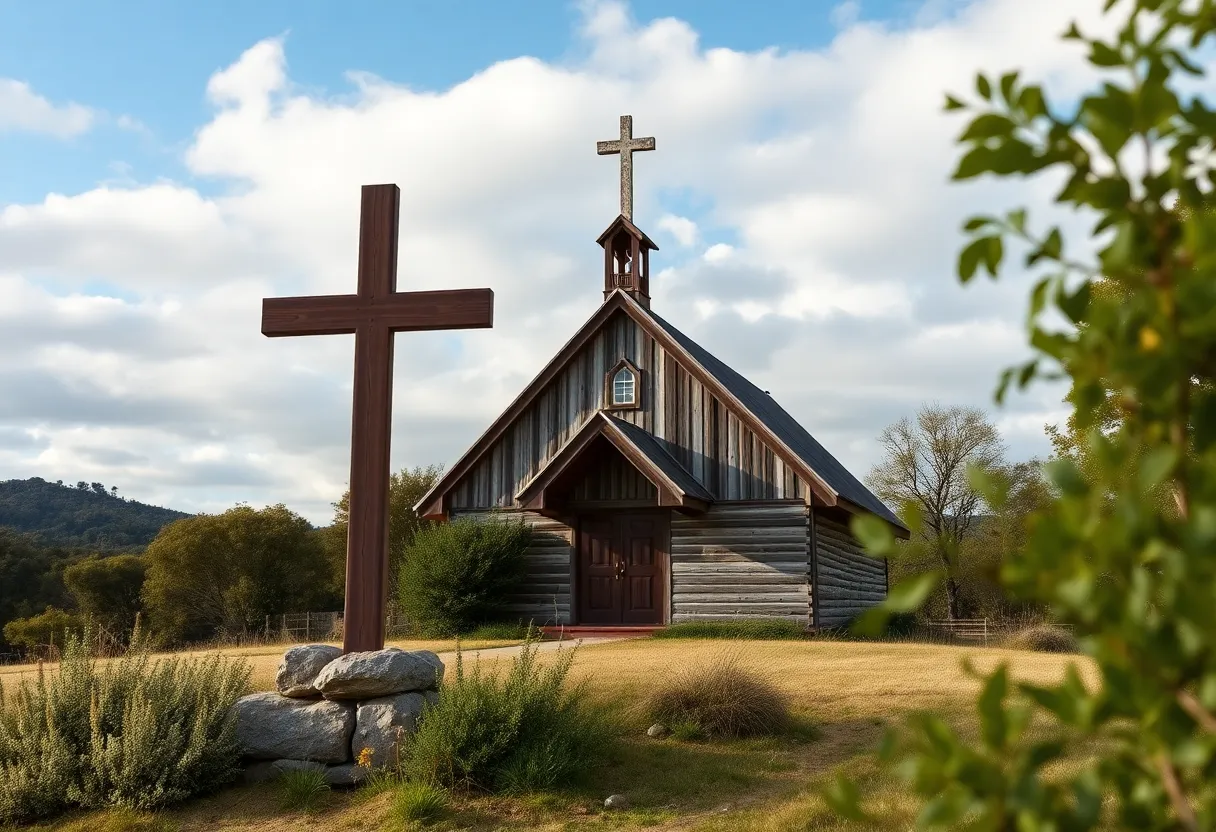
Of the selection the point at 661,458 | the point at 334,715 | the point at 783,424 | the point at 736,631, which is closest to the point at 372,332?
the point at 334,715

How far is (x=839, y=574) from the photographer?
22.0 m

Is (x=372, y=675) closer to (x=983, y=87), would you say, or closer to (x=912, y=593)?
(x=912, y=593)

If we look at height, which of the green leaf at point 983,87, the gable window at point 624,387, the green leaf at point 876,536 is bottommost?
the green leaf at point 876,536

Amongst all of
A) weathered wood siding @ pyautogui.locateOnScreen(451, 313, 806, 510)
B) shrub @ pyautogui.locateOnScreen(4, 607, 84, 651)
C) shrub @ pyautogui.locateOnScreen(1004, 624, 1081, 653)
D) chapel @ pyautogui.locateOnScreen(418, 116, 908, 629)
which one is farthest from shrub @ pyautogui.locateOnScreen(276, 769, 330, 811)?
shrub @ pyautogui.locateOnScreen(4, 607, 84, 651)

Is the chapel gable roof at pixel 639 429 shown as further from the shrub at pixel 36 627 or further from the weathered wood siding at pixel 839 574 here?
the shrub at pixel 36 627

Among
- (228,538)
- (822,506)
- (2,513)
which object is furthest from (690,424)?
(2,513)

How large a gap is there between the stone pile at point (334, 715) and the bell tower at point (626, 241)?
14901mm

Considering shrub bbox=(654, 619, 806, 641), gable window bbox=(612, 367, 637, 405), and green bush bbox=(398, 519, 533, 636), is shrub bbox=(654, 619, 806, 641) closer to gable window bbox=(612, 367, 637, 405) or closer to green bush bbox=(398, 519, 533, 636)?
Result: green bush bbox=(398, 519, 533, 636)

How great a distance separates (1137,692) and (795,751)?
24.4 feet

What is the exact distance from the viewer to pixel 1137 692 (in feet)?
3.84

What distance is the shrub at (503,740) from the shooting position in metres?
7.23

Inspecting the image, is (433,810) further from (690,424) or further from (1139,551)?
(690,424)

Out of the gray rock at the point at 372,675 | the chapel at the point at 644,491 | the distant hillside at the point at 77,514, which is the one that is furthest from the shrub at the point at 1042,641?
the distant hillside at the point at 77,514

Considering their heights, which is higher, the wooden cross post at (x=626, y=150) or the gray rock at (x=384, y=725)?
the wooden cross post at (x=626, y=150)
